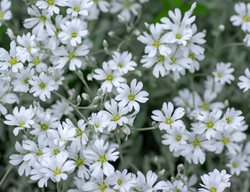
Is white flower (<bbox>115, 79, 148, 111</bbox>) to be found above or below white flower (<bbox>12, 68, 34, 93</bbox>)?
above

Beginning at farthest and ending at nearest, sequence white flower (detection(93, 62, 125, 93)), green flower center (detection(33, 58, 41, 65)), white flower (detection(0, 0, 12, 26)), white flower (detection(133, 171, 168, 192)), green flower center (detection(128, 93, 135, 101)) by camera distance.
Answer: white flower (detection(0, 0, 12, 26)) → green flower center (detection(33, 58, 41, 65)) → white flower (detection(93, 62, 125, 93)) → green flower center (detection(128, 93, 135, 101)) → white flower (detection(133, 171, 168, 192))

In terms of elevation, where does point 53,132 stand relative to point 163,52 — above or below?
below

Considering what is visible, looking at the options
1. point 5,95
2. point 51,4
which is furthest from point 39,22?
point 5,95

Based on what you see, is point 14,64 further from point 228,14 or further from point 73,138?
point 228,14

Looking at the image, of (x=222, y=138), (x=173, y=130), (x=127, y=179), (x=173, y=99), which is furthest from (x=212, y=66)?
(x=127, y=179)

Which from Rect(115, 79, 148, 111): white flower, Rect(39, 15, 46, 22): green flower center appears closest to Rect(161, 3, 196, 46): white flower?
Rect(115, 79, 148, 111): white flower

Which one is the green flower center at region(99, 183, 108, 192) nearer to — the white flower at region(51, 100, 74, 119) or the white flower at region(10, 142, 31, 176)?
the white flower at region(10, 142, 31, 176)
